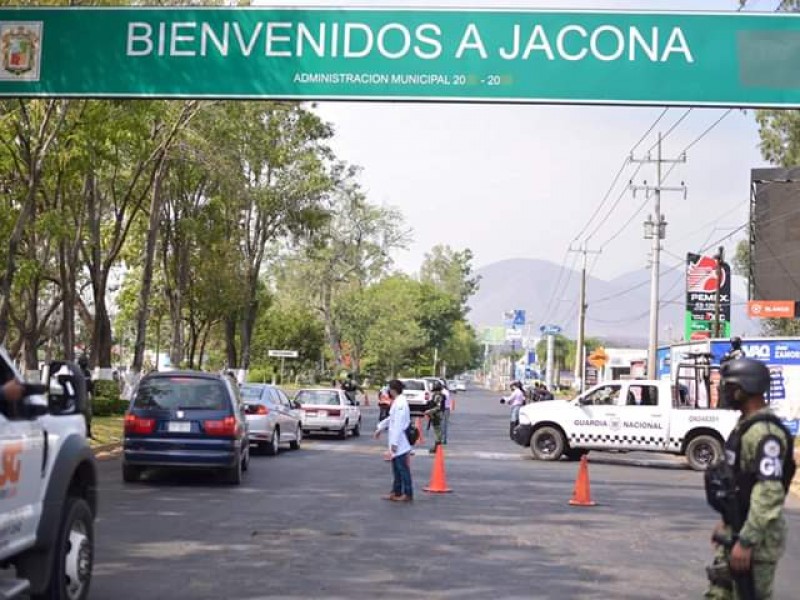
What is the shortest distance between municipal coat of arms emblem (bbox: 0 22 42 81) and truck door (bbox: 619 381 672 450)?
15.3 meters

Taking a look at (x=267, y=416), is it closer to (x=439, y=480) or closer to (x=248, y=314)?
(x=439, y=480)

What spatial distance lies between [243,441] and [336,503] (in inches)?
128

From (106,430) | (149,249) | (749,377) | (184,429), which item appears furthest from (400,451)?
(149,249)

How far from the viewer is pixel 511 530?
43.6 ft

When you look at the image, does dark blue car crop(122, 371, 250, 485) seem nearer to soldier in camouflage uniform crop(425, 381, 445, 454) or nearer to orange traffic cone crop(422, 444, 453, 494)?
orange traffic cone crop(422, 444, 453, 494)

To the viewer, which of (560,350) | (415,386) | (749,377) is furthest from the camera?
(560,350)

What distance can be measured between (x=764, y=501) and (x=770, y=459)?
0.22 metres

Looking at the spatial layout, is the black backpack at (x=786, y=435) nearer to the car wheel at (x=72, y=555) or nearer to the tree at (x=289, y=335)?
the car wheel at (x=72, y=555)

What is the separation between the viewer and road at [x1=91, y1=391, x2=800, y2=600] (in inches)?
376

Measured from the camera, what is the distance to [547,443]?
2556 centimetres

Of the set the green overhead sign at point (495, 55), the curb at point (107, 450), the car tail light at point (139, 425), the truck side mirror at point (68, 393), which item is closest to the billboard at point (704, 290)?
the curb at point (107, 450)

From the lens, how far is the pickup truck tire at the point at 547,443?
83.5 ft

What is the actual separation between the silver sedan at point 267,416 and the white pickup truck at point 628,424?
530 centimetres

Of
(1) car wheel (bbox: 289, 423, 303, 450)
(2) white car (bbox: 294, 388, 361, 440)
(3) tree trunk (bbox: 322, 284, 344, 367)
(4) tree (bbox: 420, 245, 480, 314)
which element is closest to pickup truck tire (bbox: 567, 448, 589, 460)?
(1) car wheel (bbox: 289, 423, 303, 450)
